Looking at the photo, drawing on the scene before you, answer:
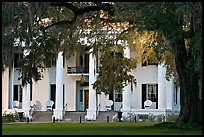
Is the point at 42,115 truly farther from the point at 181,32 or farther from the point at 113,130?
the point at 181,32

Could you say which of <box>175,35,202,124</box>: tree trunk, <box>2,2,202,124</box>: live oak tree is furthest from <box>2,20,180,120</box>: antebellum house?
<box>175,35,202,124</box>: tree trunk

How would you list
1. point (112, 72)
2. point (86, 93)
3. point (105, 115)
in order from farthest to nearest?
point (86, 93) < point (105, 115) < point (112, 72)

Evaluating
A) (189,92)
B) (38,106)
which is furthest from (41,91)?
(189,92)

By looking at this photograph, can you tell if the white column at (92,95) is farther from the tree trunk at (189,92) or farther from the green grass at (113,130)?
the tree trunk at (189,92)

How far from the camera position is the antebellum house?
50.7 meters

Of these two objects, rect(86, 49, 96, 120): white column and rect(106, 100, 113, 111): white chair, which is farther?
rect(106, 100, 113, 111): white chair

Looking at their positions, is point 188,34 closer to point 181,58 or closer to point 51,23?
point 181,58

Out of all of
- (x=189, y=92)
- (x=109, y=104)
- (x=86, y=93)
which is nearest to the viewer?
(x=189, y=92)

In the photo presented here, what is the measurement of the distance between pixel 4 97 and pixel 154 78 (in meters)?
14.7

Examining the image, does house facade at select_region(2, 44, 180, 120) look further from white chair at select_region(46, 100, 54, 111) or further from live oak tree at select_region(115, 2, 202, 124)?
live oak tree at select_region(115, 2, 202, 124)

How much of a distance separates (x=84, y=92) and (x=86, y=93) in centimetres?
22

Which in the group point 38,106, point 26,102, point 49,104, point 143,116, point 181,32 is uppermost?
point 181,32

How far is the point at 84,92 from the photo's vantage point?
56.2 m

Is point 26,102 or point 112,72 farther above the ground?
point 112,72
